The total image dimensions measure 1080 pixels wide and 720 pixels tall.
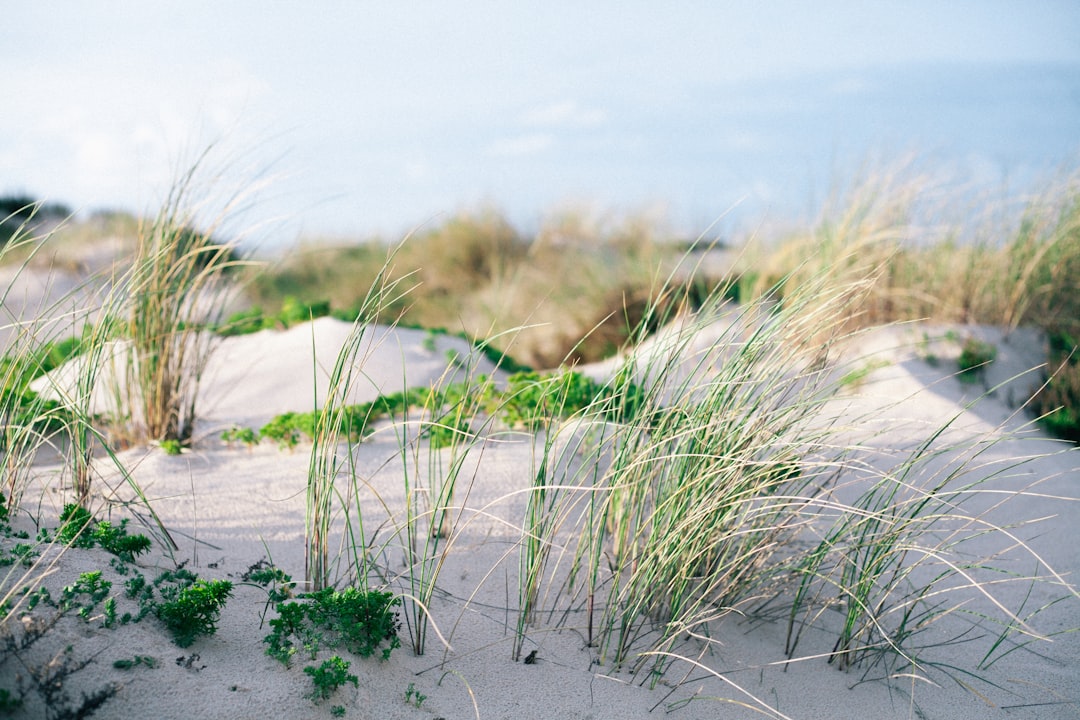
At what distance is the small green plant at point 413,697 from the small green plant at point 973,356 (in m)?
4.84

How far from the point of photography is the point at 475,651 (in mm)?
2430

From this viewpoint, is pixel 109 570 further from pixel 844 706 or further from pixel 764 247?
pixel 764 247

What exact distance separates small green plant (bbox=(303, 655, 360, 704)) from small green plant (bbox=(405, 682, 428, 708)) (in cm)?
14

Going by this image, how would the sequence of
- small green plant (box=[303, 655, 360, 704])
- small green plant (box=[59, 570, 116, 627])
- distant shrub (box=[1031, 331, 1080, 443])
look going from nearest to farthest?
small green plant (box=[303, 655, 360, 704])
small green plant (box=[59, 570, 116, 627])
distant shrub (box=[1031, 331, 1080, 443])

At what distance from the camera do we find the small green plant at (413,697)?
214 centimetres

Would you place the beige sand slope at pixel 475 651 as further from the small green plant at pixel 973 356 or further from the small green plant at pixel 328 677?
the small green plant at pixel 973 356

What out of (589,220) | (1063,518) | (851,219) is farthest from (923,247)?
(589,220)

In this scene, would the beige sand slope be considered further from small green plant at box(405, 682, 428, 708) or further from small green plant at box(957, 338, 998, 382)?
small green plant at box(957, 338, 998, 382)

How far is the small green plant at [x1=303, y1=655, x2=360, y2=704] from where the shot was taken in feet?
6.70

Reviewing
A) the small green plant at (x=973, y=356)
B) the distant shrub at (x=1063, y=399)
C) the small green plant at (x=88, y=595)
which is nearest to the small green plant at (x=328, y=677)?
the small green plant at (x=88, y=595)

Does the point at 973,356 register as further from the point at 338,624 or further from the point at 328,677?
the point at 328,677

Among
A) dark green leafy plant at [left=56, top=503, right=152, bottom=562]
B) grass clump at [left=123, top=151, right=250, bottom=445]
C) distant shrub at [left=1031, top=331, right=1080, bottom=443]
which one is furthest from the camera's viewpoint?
distant shrub at [left=1031, top=331, right=1080, bottom=443]

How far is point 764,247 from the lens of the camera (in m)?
8.38

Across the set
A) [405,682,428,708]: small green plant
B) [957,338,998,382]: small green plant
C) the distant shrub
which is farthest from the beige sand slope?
[957,338,998,382]: small green plant
